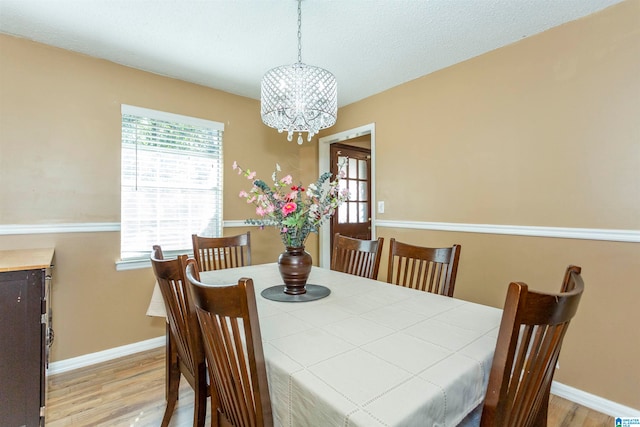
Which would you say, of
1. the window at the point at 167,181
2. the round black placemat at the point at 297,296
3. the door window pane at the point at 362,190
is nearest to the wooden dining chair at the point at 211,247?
the window at the point at 167,181

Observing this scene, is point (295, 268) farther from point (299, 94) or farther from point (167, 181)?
point (167, 181)

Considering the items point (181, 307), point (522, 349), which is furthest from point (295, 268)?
point (522, 349)

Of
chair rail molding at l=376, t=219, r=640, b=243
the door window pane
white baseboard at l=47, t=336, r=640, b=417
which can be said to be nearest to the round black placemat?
chair rail molding at l=376, t=219, r=640, b=243

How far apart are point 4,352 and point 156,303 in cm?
68

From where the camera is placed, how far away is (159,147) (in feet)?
8.65

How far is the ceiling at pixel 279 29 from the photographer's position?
177 centimetres

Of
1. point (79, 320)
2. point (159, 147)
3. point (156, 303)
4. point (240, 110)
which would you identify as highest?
point (240, 110)

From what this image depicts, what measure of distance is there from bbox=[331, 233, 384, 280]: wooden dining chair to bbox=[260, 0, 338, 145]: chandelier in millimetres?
764

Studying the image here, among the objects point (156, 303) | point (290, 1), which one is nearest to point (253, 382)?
point (156, 303)

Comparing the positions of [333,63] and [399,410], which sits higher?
[333,63]

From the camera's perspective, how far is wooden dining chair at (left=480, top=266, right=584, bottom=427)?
A: 0.68 m

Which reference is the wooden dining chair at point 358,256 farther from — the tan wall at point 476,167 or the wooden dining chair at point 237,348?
the wooden dining chair at point 237,348

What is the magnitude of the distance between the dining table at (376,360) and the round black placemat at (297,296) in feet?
0.15

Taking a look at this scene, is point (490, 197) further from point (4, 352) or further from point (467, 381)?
point (4, 352)
